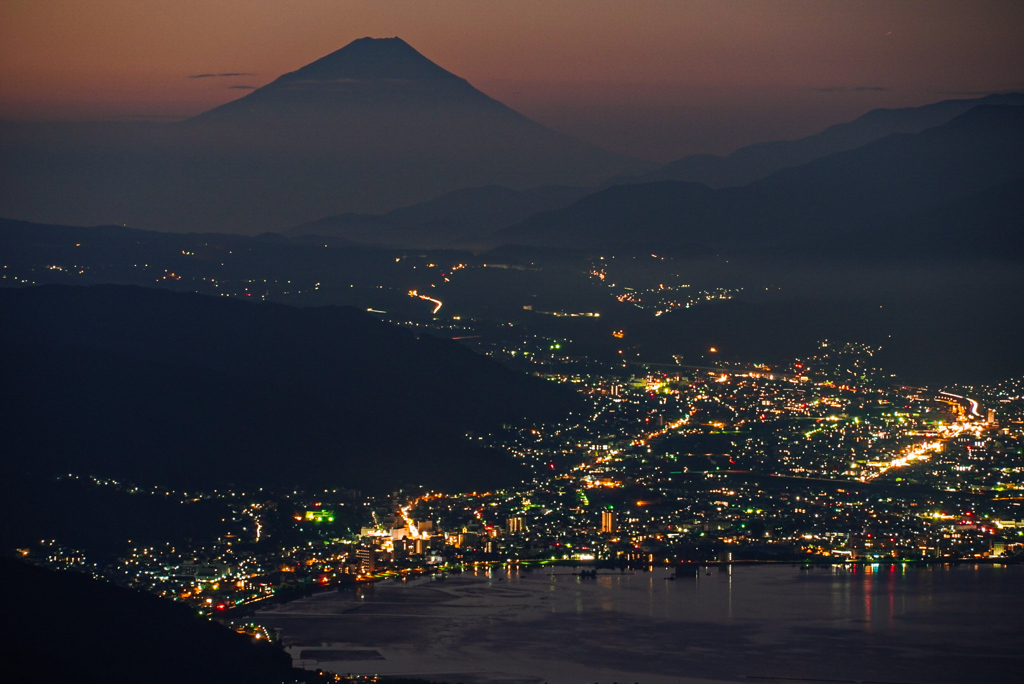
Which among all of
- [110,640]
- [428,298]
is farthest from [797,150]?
[110,640]

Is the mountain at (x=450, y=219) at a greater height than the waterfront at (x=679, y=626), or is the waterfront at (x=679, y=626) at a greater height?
the mountain at (x=450, y=219)

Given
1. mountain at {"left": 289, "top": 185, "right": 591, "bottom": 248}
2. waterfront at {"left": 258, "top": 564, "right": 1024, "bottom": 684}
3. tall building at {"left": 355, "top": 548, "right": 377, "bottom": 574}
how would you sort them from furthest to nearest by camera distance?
1. mountain at {"left": 289, "top": 185, "right": 591, "bottom": 248}
2. tall building at {"left": 355, "top": 548, "right": 377, "bottom": 574}
3. waterfront at {"left": 258, "top": 564, "right": 1024, "bottom": 684}

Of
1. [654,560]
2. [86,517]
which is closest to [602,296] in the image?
[654,560]

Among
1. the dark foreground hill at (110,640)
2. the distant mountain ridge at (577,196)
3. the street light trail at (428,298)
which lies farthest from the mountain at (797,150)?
the dark foreground hill at (110,640)

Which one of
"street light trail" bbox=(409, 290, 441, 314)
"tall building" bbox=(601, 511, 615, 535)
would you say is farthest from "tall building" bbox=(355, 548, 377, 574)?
"street light trail" bbox=(409, 290, 441, 314)

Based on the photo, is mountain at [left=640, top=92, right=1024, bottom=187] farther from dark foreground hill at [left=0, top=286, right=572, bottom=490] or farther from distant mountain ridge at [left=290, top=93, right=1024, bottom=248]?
dark foreground hill at [left=0, top=286, right=572, bottom=490]

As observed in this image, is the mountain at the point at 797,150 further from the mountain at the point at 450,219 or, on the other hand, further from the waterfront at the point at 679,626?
the waterfront at the point at 679,626
